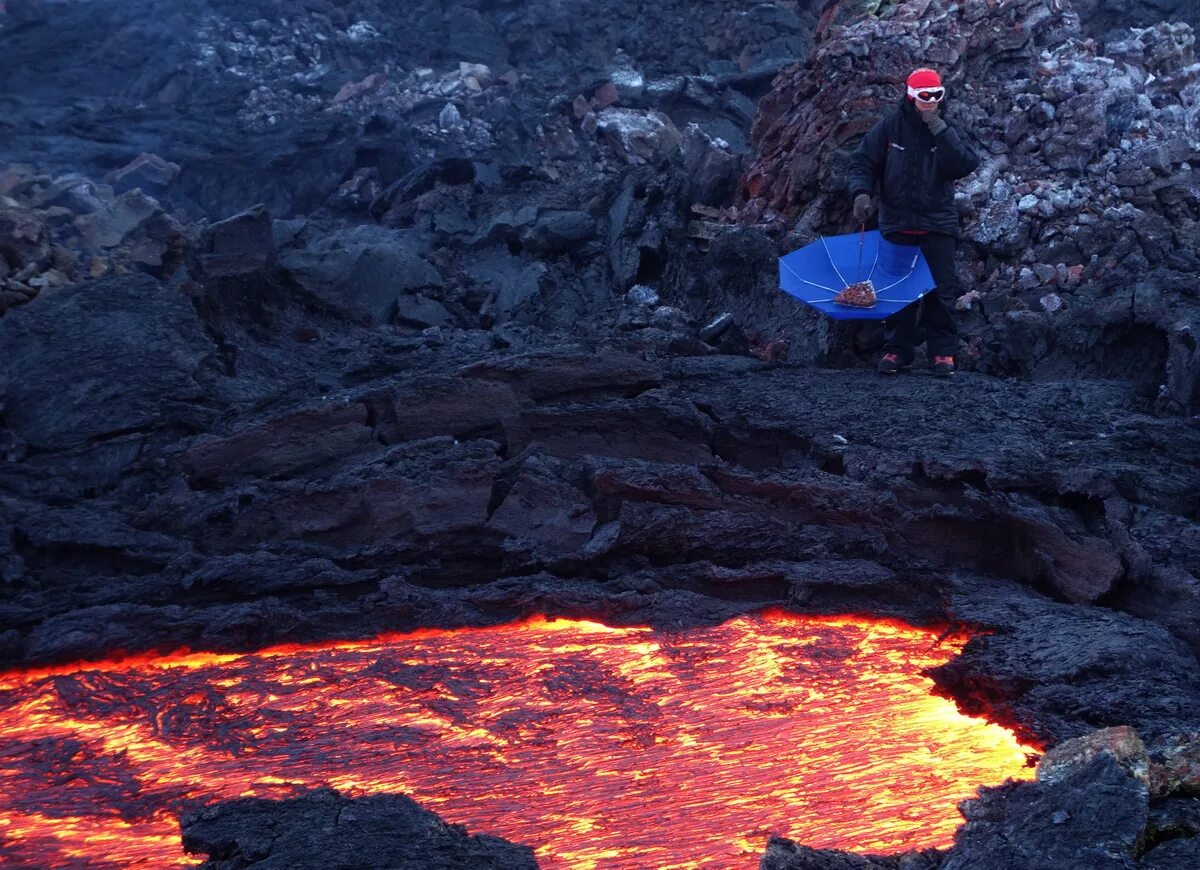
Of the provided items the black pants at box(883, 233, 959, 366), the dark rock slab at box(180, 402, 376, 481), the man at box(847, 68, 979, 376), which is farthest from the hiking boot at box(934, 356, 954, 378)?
the dark rock slab at box(180, 402, 376, 481)

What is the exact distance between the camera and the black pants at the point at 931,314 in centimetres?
616

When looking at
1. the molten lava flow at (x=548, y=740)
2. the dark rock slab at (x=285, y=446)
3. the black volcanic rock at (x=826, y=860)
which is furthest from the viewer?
the dark rock slab at (x=285, y=446)

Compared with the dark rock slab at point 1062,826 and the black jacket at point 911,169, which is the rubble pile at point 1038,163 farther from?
the dark rock slab at point 1062,826

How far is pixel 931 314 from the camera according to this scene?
6266mm

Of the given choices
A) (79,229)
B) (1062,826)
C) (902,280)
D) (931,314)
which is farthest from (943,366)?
(79,229)

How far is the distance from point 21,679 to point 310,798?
4.99 ft

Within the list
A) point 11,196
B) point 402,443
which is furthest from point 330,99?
point 402,443

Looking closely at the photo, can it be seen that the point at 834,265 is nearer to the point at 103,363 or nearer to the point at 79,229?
the point at 103,363

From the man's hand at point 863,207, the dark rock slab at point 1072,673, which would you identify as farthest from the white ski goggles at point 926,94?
the dark rock slab at point 1072,673

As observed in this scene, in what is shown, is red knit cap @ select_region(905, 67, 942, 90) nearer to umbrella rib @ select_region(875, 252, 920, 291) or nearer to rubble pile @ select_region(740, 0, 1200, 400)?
umbrella rib @ select_region(875, 252, 920, 291)

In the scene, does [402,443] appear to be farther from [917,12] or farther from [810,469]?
[917,12]

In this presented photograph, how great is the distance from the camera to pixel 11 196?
11062 millimetres

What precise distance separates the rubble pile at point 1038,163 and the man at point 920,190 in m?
0.40

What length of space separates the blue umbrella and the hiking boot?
0.35m
